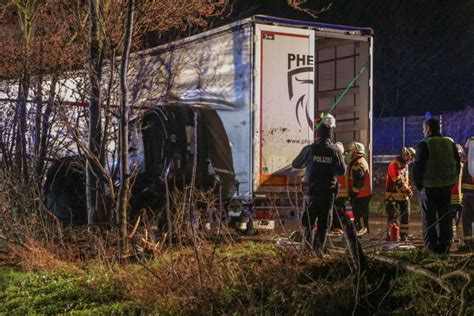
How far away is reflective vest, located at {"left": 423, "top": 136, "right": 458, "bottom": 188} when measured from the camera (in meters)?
8.24

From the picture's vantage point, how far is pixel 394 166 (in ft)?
37.4

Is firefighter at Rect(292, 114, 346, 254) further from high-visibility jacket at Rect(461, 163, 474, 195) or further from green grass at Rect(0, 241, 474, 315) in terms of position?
high-visibility jacket at Rect(461, 163, 474, 195)

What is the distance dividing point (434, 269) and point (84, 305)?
10.8 feet

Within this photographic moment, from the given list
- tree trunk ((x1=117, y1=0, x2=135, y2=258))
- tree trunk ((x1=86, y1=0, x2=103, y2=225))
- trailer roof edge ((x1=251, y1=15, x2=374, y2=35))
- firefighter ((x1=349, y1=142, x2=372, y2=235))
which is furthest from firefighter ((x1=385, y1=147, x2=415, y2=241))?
tree trunk ((x1=117, y1=0, x2=135, y2=258))

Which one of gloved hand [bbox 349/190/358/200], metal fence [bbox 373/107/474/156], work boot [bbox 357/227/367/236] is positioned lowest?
work boot [bbox 357/227/367/236]

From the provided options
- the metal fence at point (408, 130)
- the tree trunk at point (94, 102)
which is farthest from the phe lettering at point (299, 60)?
the metal fence at point (408, 130)

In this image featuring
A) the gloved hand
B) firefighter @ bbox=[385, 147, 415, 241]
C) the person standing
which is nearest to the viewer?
the person standing

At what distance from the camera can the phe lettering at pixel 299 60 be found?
11000 millimetres

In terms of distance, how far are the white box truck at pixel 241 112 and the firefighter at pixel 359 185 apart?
779 millimetres

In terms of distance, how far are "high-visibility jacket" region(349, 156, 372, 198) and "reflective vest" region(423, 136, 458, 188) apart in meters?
3.02

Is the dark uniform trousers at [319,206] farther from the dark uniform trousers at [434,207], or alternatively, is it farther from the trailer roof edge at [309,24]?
the trailer roof edge at [309,24]

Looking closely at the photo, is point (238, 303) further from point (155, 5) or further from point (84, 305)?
point (155, 5)

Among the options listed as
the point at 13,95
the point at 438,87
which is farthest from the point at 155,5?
the point at 438,87

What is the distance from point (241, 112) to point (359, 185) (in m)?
2.17
